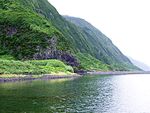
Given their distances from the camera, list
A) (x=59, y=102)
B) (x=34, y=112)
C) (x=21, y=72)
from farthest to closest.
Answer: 1. (x=21, y=72)
2. (x=59, y=102)
3. (x=34, y=112)

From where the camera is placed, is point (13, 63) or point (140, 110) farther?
point (13, 63)

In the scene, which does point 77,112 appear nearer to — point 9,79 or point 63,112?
point 63,112

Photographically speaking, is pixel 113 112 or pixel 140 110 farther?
pixel 140 110

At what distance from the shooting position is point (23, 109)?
77688 millimetres

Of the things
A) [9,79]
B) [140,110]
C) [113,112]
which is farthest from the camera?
[9,79]

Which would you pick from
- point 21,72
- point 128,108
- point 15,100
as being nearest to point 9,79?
point 21,72

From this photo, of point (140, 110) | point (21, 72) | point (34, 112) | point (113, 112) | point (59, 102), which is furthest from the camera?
point (21, 72)

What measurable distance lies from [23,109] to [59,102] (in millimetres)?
17207

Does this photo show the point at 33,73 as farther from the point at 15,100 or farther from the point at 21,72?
the point at 15,100

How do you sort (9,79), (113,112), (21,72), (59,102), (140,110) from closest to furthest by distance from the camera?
(113,112)
(140,110)
(59,102)
(9,79)
(21,72)

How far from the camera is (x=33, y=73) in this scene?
653 ft

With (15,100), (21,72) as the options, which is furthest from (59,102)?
(21,72)

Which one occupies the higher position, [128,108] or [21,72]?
[21,72]

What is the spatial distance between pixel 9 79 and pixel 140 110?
93.6 metres
